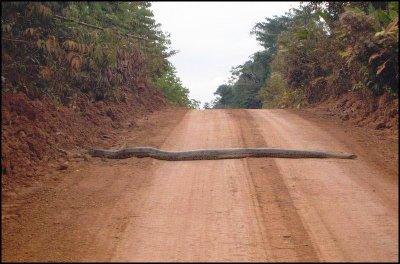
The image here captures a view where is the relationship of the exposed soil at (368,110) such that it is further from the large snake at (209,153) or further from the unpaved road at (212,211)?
the large snake at (209,153)

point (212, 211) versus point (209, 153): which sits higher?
point (209, 153)

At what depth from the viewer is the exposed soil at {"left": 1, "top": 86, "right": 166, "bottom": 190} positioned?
24.4 feet

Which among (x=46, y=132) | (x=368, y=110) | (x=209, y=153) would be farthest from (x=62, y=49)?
(x=368, y=110)

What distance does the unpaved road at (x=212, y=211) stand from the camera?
15.6ft

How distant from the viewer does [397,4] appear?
10414 mm

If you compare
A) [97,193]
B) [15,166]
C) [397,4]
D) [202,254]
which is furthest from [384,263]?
[397,4]

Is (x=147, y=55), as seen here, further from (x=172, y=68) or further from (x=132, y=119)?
(x=172, y=68)

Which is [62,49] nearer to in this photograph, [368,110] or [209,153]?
[209,153]

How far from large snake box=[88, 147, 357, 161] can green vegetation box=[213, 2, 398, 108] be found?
3136mm

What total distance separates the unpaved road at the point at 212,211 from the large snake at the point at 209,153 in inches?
10.3

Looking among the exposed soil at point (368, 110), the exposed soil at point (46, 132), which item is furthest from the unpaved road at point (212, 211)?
the exposed soil at point (368, 110)

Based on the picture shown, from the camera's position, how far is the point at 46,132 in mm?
8891

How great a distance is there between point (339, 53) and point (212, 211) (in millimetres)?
8836

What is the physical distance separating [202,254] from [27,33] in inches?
221
